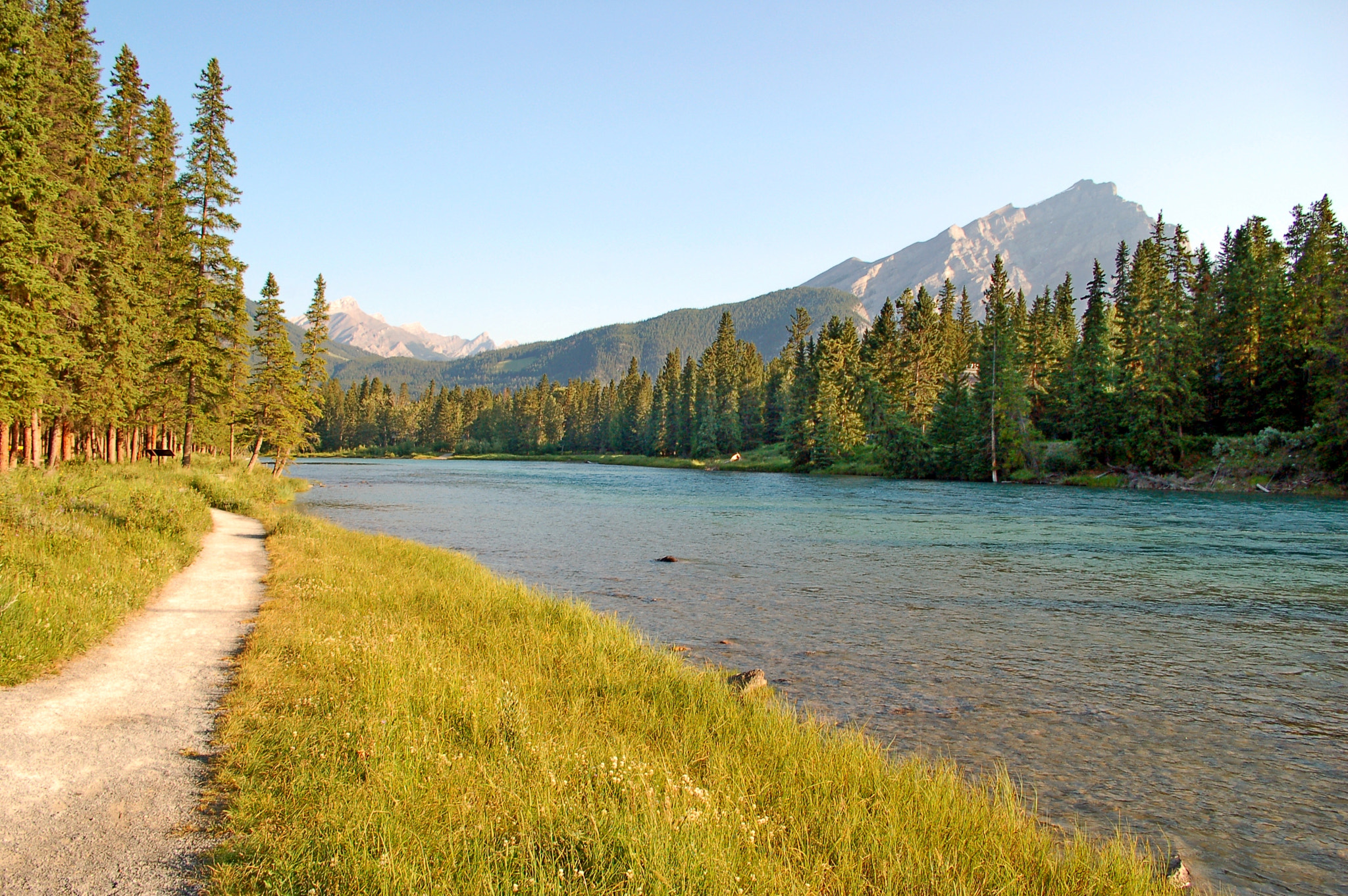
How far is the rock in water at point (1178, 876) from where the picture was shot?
5.81 metres

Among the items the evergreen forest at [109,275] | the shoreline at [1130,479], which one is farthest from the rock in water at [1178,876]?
the shoreline at [1130,479]

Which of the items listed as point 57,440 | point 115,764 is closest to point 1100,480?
point 115,764

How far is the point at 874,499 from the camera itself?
159 feet

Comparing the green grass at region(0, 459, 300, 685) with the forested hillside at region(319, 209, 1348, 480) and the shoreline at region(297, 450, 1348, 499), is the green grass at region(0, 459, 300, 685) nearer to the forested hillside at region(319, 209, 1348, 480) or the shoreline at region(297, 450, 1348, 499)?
the shoreline at region(297, 450, 1348, 499)

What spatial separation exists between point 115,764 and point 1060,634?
15.7 metres

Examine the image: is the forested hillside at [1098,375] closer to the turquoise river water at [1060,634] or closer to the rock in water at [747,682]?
the turquoise river water at [1060,634]

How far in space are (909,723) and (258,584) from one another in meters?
13.3

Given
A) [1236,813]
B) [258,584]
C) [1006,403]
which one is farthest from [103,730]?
[1006,403]

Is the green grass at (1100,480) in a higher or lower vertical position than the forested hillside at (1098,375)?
lower

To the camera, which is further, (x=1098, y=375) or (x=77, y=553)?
(x=1098, y=375)

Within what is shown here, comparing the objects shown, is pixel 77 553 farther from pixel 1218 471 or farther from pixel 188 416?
pixel 1218 471

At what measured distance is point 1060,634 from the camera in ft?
47.8

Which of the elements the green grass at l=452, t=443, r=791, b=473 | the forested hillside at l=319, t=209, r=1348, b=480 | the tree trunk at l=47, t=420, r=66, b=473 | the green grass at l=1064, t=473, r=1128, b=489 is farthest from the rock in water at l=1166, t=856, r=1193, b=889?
the green grass at l=452, t=443, r=791, b=473

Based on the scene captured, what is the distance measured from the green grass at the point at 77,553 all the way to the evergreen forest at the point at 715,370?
540 centimetres
